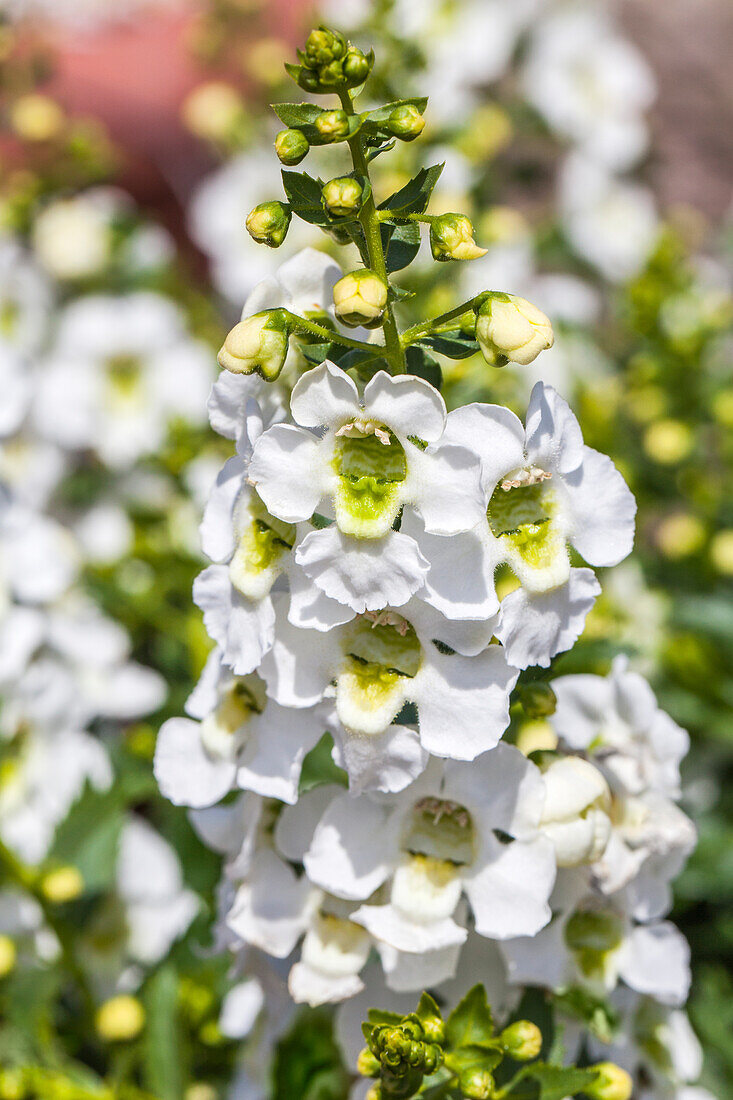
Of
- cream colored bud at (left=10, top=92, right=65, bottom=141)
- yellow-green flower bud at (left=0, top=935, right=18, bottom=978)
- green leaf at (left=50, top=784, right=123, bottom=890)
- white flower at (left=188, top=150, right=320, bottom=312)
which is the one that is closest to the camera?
yellow-green flower bud at (left=0, top=935, right=18, bottom=978)

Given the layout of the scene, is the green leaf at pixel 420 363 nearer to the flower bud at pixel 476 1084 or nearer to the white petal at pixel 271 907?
the white petal at pixel 271 907

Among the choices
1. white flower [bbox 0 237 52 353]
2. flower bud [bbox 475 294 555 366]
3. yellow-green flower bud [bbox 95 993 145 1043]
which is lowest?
yellow-green flower bud [bbox 95 993 145 1043]

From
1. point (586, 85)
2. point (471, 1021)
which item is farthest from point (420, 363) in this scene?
point (586, 85)

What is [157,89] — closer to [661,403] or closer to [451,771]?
[661,403]

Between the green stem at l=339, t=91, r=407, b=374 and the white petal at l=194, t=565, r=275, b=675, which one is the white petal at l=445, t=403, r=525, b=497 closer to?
the green stem at l=339, t=91, r=407, b=374

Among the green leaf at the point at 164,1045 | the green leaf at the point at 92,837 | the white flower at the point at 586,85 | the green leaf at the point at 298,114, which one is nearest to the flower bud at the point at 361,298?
the green leaf at the point at 298,114

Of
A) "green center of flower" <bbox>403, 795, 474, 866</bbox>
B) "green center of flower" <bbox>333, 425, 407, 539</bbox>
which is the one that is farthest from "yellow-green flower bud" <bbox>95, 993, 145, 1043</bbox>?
"green center of flower" <bbox>333, 425, 407, 539</bbox>

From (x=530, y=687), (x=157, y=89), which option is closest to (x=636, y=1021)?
(x=530, y=687)
